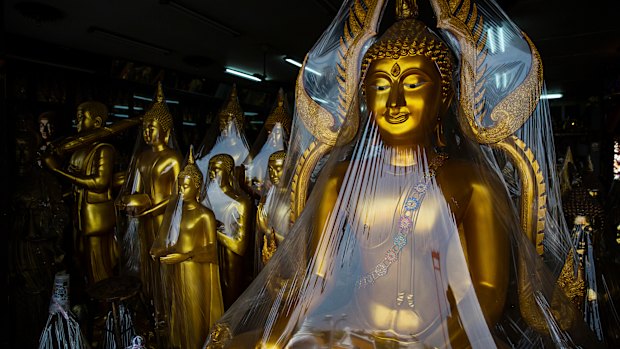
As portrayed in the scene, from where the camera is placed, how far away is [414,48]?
1.30 m

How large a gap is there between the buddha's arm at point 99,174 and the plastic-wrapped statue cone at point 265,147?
100 cm

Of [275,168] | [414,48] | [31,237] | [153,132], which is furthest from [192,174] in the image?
[31,237]

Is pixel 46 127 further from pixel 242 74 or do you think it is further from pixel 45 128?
pixel 242 74

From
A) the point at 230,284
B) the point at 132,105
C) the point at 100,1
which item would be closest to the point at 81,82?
the point at 132,105

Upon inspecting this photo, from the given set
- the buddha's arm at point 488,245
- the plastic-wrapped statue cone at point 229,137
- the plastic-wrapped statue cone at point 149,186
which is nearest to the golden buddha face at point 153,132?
the plastic-wrapped statue cone at point 149,186

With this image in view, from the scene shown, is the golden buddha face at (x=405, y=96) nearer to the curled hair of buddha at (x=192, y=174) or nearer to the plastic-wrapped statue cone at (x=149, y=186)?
the curled hair of buddha at (x=192, y=174)

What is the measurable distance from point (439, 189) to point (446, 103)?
10.7 inches

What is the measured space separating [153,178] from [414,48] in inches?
83.6

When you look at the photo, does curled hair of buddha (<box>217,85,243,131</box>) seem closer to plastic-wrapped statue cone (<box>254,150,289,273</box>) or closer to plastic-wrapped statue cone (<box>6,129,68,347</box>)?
plastic-wrapped statue cone (<box>254,150,289,273</box>)

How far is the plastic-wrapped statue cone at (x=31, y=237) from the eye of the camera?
2.97 m

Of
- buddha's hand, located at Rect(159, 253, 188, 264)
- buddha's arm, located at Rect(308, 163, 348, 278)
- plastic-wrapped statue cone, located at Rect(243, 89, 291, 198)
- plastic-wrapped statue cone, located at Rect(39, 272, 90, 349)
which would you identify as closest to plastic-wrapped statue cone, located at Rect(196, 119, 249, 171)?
plastic-wrapped statue cone, located at Rect(243, 89, 291, 198)

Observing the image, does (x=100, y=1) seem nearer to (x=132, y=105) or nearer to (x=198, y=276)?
(x=132, y=105)

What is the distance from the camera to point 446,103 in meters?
1.36

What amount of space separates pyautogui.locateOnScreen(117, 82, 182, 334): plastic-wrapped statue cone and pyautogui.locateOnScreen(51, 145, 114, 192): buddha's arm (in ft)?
0.68
